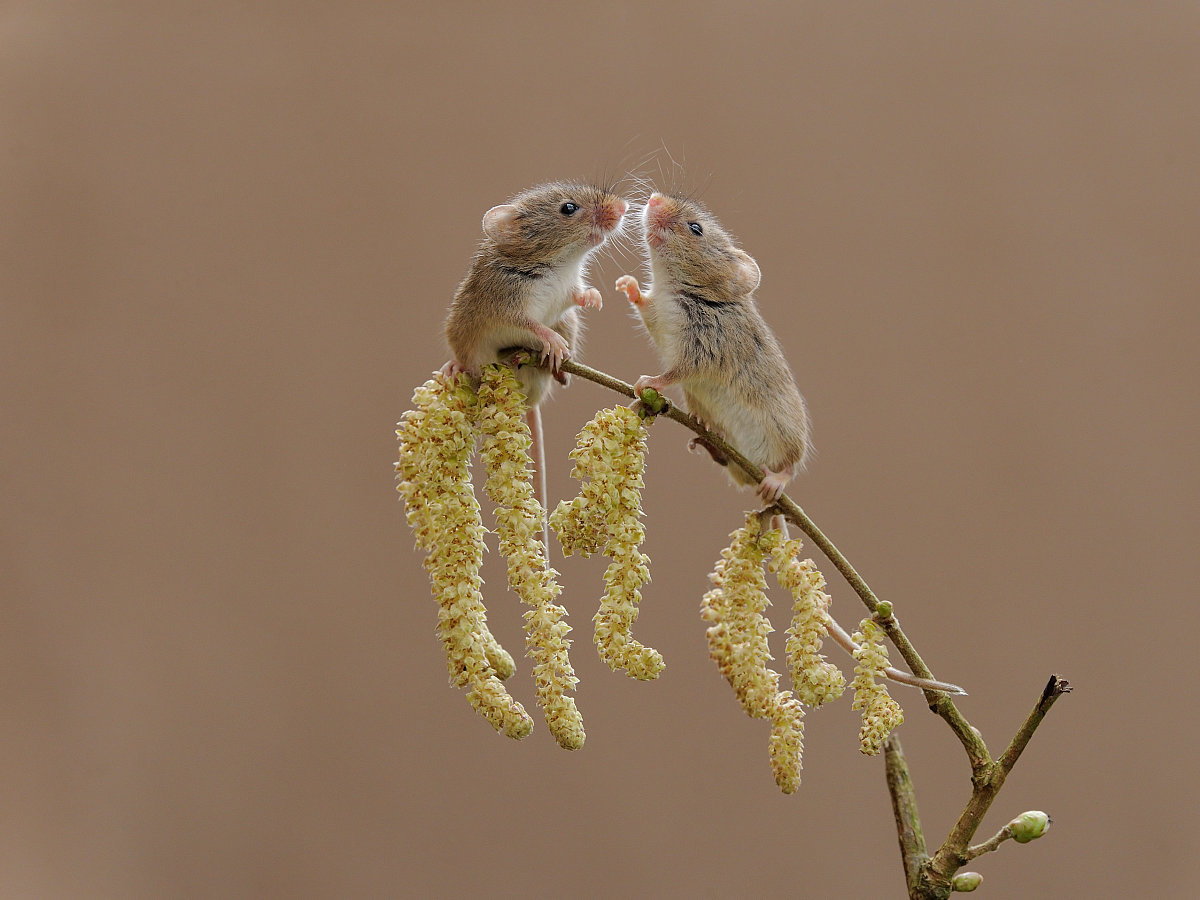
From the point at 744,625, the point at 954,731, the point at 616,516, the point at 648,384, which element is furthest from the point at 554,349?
the point at 954,731

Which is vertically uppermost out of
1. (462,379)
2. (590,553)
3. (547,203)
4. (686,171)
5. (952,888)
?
(686,171)

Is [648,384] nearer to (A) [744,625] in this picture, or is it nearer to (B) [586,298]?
(B) [586,298]

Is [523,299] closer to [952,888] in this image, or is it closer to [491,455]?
[491,455]

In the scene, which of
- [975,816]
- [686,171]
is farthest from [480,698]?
[686,171]

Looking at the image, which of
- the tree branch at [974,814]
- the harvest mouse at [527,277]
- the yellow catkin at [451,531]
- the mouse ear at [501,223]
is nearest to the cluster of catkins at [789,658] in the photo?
the tree branch at [974,814]

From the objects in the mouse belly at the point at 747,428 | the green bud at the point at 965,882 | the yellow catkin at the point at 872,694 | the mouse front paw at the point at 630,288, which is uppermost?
the mouse front paw at the point at 630,288

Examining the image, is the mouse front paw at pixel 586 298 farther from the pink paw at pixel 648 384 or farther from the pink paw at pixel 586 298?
the pink paw at pixel 648 384

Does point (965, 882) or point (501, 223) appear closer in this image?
point (965, 882)
